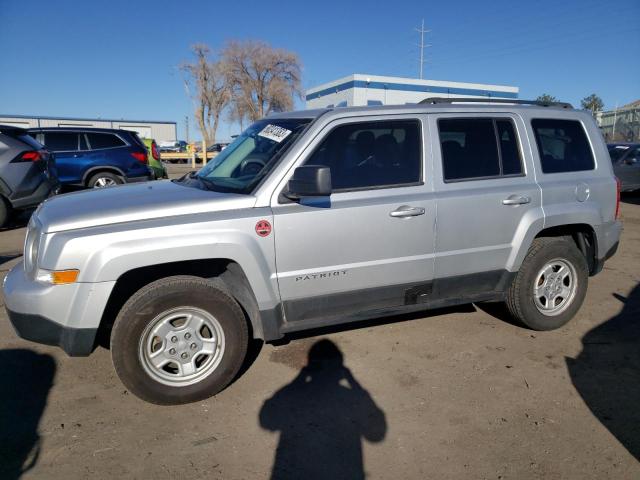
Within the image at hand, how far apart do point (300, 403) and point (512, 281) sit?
2162 mm

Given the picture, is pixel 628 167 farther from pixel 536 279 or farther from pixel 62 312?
pixel 62 312

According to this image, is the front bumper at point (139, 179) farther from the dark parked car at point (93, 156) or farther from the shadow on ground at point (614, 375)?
the shadow on ground at point (614, 375)

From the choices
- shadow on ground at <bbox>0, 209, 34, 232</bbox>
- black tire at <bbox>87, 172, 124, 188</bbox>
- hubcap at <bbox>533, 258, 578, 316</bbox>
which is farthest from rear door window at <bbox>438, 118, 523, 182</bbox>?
black tire at <bbox>87, 172, 124, 188</bbox>

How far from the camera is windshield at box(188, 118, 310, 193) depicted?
3.47m

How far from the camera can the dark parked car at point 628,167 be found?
41.8 ft

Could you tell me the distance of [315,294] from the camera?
3.42 m

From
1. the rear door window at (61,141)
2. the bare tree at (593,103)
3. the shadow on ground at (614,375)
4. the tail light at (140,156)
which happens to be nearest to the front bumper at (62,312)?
the shadow on ground at (614,375)

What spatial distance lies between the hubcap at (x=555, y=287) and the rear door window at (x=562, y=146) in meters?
0.85

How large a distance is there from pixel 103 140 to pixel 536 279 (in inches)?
380

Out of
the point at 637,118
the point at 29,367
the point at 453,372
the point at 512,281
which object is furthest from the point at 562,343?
the point at 637,118

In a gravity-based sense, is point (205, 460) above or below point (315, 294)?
below

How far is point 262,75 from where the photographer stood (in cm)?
3962

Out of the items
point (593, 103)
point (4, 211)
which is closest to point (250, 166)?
point (4, 211)

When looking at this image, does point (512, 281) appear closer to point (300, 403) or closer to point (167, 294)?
point (300, 403)
